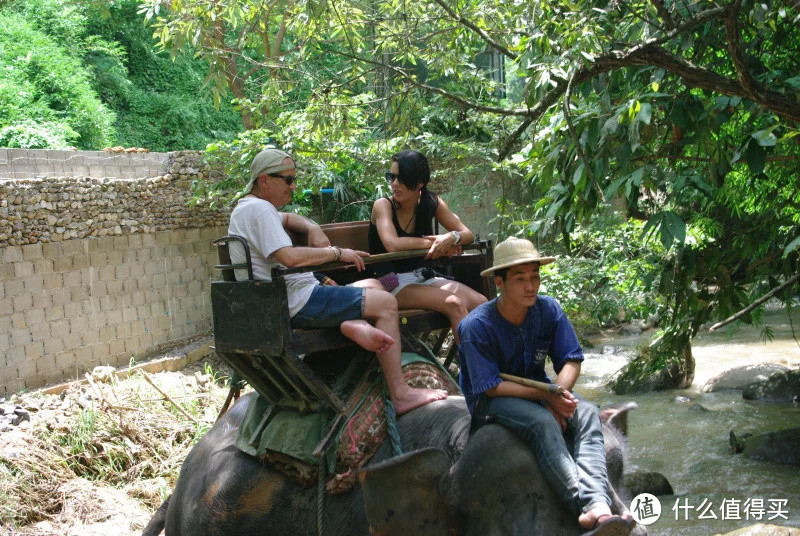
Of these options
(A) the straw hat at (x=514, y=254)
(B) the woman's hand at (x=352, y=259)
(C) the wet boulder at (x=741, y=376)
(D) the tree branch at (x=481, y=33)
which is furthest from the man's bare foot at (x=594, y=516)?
(C) the wet boulder at (x=741, y=376)

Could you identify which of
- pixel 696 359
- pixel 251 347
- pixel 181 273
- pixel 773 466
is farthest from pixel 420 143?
pixel 251 347

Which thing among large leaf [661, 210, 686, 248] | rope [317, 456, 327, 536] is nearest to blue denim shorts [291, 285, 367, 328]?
rope [317, 456, 327, 536]

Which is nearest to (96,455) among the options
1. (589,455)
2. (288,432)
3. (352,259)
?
(288,432)

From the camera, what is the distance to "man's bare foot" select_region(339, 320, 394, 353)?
4.04 metres

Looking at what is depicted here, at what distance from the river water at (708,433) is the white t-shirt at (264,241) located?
14.0ft

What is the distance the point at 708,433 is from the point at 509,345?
738 centimetres

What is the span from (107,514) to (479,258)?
3975 mm

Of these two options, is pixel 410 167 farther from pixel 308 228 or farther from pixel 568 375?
pixel 568 375

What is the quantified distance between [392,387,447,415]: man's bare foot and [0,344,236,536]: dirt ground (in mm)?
3735

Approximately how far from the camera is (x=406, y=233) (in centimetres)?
482

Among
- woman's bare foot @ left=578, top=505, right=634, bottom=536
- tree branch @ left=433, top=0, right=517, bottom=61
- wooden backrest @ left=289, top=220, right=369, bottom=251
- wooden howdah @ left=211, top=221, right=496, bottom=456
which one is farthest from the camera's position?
tree branch @ left=433, top=0, right=517, bottom=61

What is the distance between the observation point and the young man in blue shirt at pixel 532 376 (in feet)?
9.78

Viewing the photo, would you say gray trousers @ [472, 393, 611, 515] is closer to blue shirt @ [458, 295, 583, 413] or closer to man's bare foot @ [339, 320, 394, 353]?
blue shirt @ [458, 295, 583, 413]

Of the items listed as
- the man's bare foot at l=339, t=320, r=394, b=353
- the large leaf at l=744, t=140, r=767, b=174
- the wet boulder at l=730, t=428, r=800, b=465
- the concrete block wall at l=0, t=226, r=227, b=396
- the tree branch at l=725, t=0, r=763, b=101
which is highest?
the tree branch at l=725, t=0, r=763, b=101
